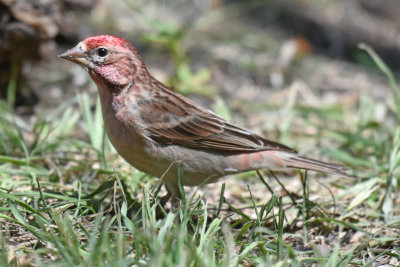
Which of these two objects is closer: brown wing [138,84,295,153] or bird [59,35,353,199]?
bird [59,35,353,199]

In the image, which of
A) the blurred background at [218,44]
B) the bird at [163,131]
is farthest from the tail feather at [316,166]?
the blurred background at [218,44]

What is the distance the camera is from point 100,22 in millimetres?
7699

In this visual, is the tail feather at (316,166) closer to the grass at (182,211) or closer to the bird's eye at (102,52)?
the grass at (182,211)

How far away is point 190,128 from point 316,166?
991 millimetres

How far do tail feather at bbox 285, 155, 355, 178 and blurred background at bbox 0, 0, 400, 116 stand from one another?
2.11 m

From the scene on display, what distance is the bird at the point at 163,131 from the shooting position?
13.2 ft

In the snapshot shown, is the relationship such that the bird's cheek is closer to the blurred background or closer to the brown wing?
the brown wing

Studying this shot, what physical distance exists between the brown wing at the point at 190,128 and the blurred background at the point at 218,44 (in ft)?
5.13

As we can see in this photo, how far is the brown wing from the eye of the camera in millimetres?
4145

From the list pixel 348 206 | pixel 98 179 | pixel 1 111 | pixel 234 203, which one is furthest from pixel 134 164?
pixel 1 111

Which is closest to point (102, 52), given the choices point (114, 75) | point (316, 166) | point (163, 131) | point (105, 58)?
point (105, 58)

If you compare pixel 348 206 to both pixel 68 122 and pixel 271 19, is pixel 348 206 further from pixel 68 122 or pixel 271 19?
pixel 271 19

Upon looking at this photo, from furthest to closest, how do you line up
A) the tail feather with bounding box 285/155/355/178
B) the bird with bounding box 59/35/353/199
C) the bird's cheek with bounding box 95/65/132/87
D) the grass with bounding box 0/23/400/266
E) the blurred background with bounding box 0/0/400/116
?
1. the blurred background with bounding box 0/0/400/116
2. the tail feather with bounding box 285/155/355/178
3. the bird's cheek with bounding box 95/65/132/87
4. the bird with bounding box 59/35/353/199
5. the grass with bounding box 0/23/400/266

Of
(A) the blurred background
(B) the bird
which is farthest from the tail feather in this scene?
(A) the blurred background
